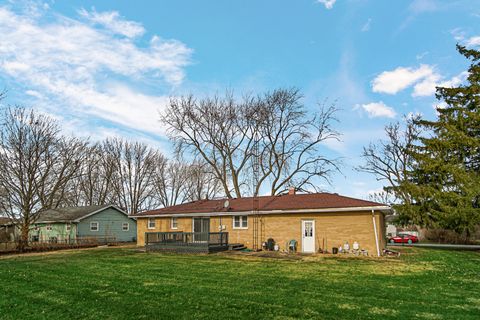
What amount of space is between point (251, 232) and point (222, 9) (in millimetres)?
13389

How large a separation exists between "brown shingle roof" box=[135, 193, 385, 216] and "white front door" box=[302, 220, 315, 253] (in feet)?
3.28

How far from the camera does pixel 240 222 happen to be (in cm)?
2406

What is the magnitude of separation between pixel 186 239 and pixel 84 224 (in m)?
18.4

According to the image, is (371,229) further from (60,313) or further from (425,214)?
(60,313)

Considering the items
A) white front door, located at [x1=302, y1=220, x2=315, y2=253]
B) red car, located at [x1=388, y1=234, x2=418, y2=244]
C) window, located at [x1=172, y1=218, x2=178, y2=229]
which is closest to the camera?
white front door, located at [x1=302, y1=220, x2=315, y2=253]

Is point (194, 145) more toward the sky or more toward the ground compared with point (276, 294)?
more toward the sky

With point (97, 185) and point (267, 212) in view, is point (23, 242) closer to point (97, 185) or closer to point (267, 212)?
point (267, 212)

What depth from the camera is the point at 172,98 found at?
39.3m

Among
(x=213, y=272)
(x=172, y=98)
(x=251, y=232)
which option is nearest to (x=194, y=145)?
(x=172, y=98)

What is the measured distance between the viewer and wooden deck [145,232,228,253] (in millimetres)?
21016

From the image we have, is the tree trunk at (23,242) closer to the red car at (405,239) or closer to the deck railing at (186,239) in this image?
the deck railing at (186,239)

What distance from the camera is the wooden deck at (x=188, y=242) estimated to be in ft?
68.9

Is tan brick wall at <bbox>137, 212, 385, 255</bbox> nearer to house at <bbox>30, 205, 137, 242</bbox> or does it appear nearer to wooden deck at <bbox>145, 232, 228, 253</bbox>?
wooden deck at <bbox>145, 232, 228, 253</bbox>

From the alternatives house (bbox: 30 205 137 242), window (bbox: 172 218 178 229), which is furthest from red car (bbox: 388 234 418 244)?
house (bbox: 30 205 137 242)
